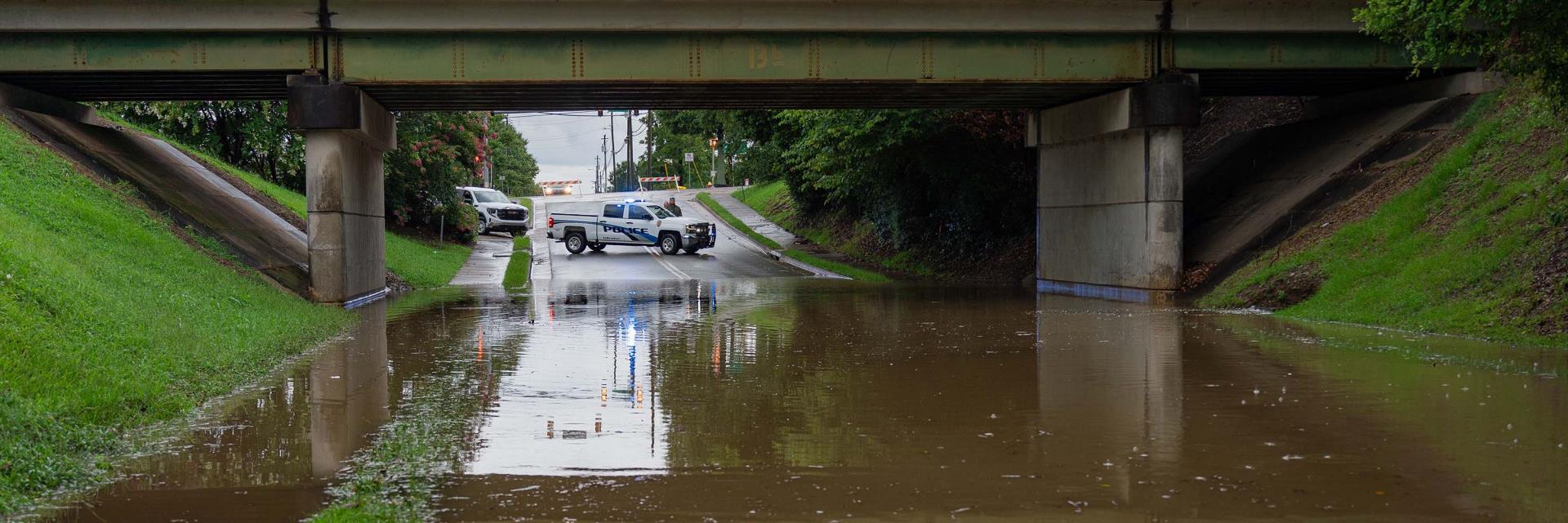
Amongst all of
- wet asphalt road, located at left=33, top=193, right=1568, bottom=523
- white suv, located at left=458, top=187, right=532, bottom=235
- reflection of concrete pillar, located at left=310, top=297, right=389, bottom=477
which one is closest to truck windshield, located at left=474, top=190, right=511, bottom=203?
white suv, located at left=458, top=187, right=532, bottom=235

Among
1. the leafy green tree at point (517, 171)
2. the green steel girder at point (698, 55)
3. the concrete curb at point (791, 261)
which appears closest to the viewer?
the green steel girder at point (698, 55)

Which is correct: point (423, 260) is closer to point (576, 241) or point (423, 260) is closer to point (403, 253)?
point (403, 253)

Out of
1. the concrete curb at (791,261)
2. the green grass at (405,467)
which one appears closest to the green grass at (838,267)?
the concrete curb at (791,261)

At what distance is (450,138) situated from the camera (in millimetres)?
43812

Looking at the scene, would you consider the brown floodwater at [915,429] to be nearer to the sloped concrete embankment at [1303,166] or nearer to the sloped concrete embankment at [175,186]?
the sloped concrete embankment at [1303,166]

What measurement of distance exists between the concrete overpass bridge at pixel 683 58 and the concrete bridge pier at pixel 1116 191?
54 mm

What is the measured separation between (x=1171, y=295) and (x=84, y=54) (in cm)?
1951

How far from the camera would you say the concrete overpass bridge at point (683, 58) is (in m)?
21.8

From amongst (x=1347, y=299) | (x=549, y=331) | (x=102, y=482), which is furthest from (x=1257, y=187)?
(x=102, y=482)

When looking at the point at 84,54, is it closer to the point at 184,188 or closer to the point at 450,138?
the point at 184,188

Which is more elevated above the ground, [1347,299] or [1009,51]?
[1009,51]

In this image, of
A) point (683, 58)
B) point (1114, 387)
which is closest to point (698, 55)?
point (683, 58)

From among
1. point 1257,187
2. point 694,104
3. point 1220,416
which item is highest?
point 694,104

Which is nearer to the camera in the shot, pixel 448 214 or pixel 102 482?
pixel 102 482
